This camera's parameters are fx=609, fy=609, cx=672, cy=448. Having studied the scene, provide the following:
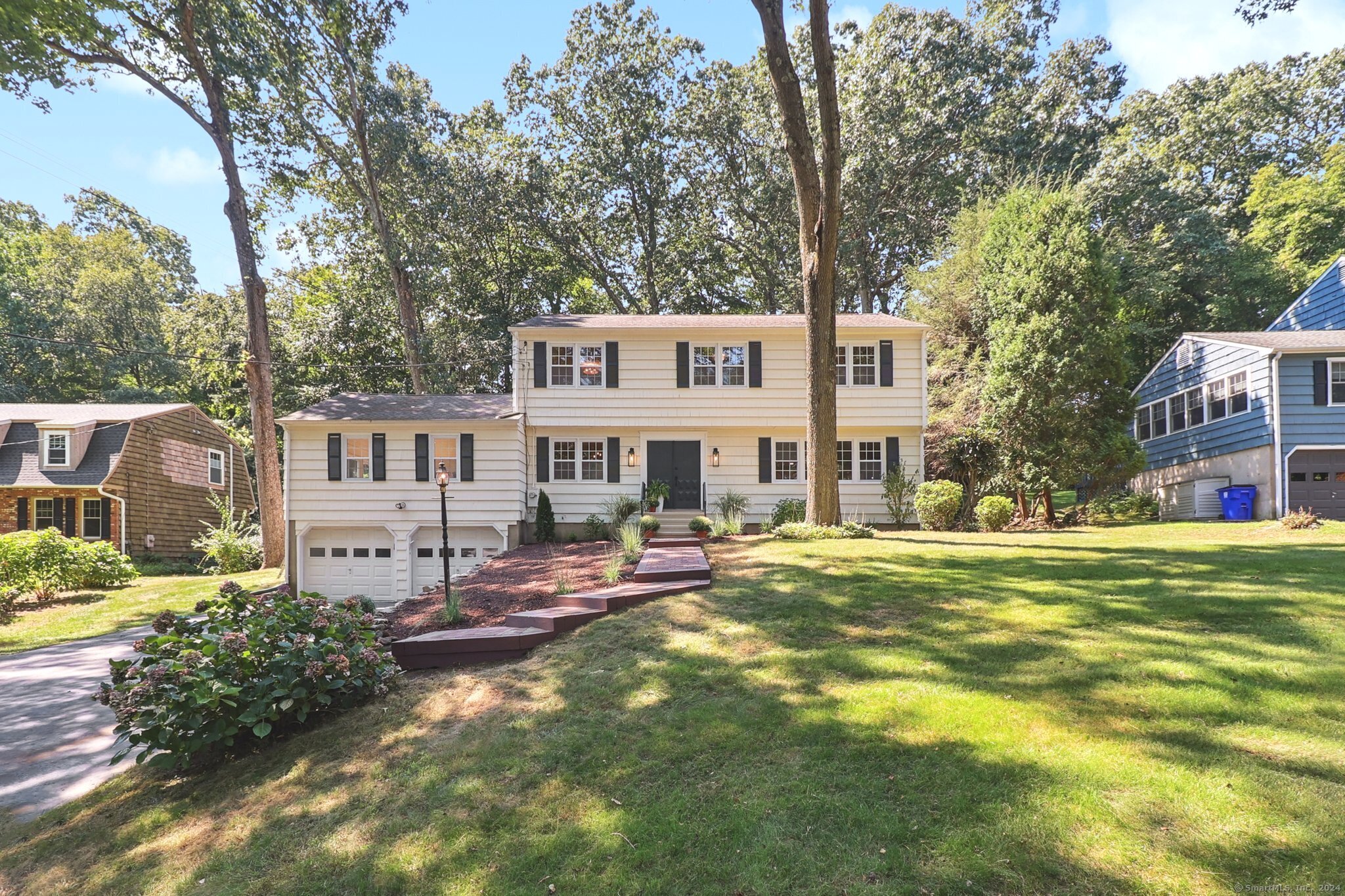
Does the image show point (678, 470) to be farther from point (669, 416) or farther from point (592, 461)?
point (592, 461)

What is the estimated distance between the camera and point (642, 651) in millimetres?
5121

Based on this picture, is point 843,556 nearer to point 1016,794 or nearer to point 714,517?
point 1016,794

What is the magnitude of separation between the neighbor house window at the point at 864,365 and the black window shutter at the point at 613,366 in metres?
6.10

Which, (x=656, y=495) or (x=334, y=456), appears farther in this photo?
(x=656, y=495)

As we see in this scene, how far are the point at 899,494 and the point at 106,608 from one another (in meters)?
17.2

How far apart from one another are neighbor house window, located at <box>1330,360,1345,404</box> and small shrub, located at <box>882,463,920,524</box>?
9.43 m

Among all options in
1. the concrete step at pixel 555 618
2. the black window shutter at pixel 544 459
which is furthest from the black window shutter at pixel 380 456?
the concrete step at pixel 555 618

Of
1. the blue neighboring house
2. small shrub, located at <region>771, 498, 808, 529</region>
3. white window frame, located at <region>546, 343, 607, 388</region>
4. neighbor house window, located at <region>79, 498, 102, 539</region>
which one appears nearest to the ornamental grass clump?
small shrub, located at <region>771, 498, 808, 529</region>

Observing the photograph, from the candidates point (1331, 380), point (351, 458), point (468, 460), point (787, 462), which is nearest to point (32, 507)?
point (351, 458)

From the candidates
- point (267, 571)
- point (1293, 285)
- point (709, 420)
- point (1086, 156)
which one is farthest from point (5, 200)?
point (1293, 285)

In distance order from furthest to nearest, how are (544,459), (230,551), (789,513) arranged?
(230,551) < (544,459) < (789,513)

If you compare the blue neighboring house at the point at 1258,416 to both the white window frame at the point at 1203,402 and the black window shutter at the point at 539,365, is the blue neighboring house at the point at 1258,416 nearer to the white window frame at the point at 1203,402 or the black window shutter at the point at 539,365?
the white window frame at the point at 1203,402

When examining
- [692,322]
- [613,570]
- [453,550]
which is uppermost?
[692,322]

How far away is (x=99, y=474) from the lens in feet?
56.4
